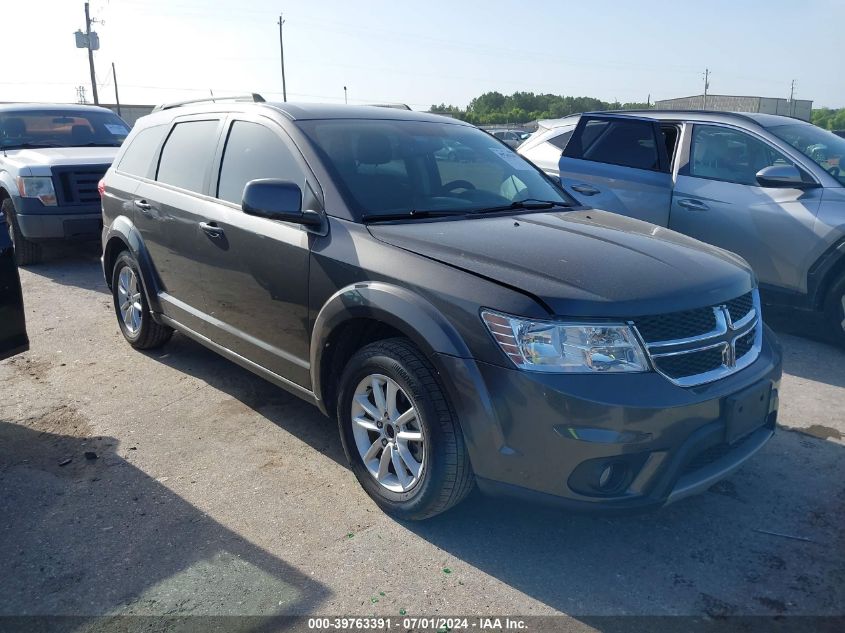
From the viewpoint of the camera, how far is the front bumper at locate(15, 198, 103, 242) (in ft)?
27.1

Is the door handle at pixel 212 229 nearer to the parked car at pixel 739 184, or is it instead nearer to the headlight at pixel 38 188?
the parked car at pixel 739 184

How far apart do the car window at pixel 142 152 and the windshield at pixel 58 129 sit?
183 inches

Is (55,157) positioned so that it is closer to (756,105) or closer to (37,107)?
(37,107)

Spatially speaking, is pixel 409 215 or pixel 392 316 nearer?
pixel 392 316

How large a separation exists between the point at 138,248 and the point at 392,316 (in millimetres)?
2803

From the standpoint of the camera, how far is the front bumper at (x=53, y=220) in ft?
27.1

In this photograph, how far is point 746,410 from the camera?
296cm

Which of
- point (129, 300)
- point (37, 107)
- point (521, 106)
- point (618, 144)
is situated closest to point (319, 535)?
point (129, 300)

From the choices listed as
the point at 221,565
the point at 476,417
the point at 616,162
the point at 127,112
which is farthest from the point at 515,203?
the point at 127,112

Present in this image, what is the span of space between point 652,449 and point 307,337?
5.68 ft

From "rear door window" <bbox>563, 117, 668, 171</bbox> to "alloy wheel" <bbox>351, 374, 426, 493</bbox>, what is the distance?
14.2 ft

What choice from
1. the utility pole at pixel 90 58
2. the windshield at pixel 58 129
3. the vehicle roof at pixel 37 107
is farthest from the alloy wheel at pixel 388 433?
the utility pole at pixel 90 58

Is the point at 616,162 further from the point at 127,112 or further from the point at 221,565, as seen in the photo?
the point at 127,112

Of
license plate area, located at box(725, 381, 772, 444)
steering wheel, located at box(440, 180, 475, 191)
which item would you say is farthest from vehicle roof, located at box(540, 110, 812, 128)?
license plate area, located at box(725, 381, 772, 444)
